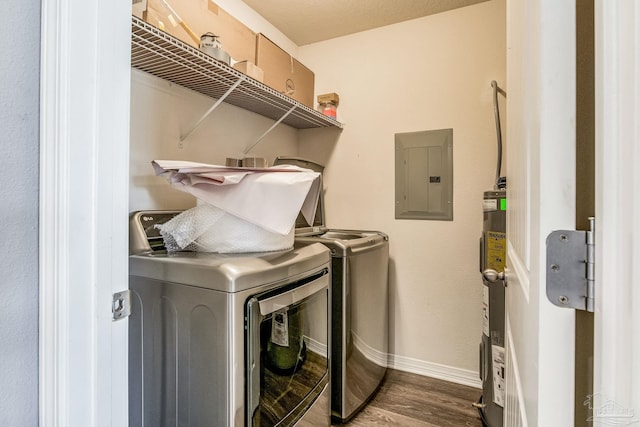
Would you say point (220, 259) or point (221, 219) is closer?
point (220, 259)

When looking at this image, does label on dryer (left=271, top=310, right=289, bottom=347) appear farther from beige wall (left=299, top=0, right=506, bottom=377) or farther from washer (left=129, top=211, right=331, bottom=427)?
beige wall (left=299, top=0, right=506, bottom=377)

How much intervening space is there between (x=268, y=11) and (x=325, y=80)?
650 mm

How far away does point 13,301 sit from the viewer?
0.56 m

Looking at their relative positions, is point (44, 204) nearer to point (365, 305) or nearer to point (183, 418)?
point (183, 418)

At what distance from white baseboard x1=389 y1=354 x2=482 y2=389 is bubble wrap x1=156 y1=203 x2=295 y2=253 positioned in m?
1.64

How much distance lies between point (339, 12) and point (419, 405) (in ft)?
8.49

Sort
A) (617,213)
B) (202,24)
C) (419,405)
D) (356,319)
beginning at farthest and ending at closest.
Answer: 1. (419,405)
2. (356,319)
3. (202,24)
4. (617,213)

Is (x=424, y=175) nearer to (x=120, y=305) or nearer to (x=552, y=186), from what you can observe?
(x=552, y=186)

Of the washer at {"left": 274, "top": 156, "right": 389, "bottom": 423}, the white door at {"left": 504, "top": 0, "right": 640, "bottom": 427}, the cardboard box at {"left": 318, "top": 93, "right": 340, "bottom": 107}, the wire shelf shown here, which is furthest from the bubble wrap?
the cardboard box at {"left": 318, "top": 93, "right": 340, "bottom": 107}

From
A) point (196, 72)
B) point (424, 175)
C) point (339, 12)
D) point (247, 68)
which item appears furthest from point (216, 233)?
point (339, 12)

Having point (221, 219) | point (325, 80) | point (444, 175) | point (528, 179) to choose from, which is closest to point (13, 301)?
point (221, 219)

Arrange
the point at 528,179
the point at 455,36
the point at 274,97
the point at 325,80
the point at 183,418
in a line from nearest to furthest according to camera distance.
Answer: the point at 528,179, the point at 183,418, the point at 274,97, the point at 455,36, the point at 325,80

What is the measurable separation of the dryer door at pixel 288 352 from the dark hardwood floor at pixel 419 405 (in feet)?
1.56

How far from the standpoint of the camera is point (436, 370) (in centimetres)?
220
